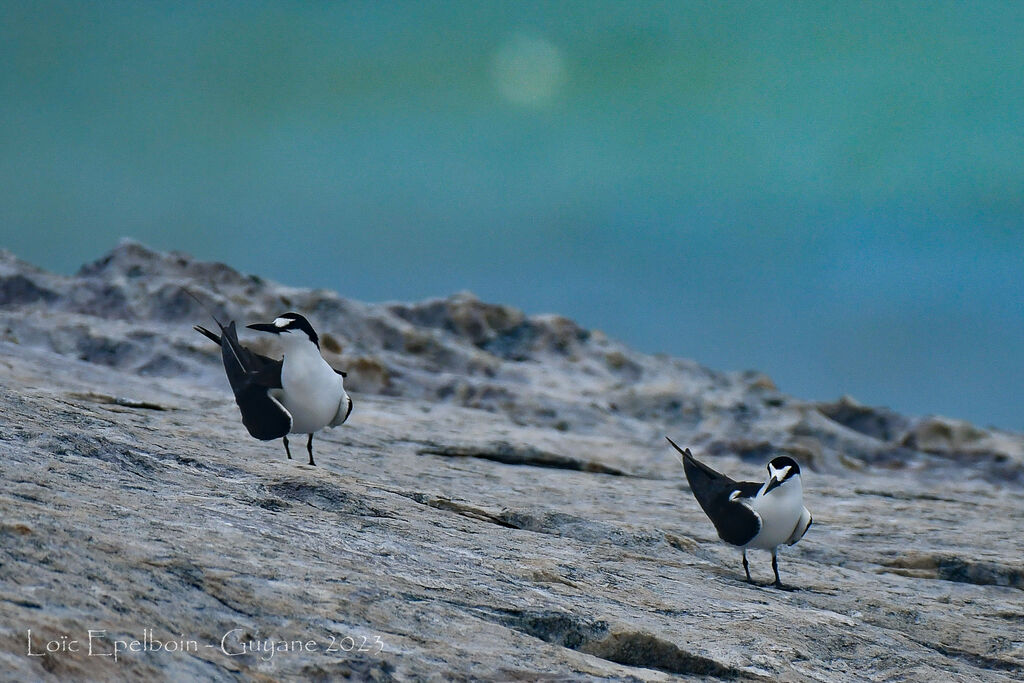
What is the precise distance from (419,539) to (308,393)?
209 centimetres

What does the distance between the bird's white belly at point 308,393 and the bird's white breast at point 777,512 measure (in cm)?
359

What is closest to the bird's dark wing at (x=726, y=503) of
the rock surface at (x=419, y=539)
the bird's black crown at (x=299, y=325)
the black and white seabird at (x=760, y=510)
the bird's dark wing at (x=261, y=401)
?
the black and white seabird at (x=760, y=510)

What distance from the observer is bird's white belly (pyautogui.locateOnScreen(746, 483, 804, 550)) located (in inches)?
335

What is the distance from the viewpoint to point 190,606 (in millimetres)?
5031

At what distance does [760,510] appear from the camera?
28.0 feet

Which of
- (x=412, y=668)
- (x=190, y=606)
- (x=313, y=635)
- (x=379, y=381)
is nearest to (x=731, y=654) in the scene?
(x=412, y=668)

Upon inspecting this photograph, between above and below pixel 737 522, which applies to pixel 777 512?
above

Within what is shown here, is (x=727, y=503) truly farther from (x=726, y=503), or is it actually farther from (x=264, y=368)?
(x=264, y=368)

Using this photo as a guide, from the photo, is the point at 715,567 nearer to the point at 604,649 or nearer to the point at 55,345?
the point at 604,649

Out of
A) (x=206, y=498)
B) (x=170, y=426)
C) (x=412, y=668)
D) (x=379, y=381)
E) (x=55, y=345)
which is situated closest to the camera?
(x=412, y=668)

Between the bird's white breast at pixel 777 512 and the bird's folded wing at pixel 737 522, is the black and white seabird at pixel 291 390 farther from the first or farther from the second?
the bird's white breast at pixel 777 512

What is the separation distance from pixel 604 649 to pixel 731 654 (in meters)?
0.79

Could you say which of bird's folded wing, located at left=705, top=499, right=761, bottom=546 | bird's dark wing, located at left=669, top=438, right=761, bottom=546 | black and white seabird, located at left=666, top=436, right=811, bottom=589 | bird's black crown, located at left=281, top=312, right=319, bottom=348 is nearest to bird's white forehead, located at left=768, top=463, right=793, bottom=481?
black and white seabird, located at left=666, top=436, right=811, bottom=589

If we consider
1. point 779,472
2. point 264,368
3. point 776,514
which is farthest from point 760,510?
point 264,368
